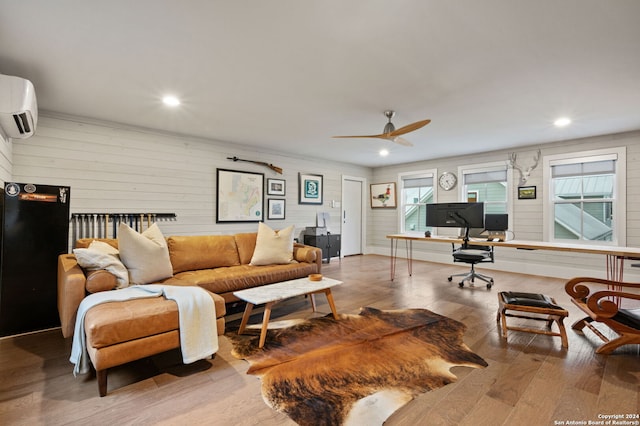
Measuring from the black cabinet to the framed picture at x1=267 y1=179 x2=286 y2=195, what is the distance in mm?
1090

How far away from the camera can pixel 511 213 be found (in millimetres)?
5586

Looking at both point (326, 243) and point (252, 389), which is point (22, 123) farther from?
point (326, 243)

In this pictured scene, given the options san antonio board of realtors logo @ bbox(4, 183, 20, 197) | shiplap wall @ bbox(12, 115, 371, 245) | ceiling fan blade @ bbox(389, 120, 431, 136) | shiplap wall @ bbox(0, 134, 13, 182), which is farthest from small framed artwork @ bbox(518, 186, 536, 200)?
shiplap wall @ bbox(0, 134, 13, 182)

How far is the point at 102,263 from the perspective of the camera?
2.47m

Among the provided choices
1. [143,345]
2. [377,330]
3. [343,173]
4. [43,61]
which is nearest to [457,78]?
[377,330]

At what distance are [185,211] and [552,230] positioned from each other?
623cm

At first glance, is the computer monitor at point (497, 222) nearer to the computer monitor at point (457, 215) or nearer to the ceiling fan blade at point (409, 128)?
the computer monitor at point (457, 215)

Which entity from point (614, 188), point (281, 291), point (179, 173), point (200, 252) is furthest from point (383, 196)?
point (281, 291)

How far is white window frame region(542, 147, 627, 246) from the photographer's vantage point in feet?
14.8

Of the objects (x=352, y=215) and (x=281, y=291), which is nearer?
(x=281, y=291)

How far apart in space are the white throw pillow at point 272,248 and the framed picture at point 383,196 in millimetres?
4006

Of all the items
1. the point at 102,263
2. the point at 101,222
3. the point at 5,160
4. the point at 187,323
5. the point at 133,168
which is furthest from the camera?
the point at 133,168

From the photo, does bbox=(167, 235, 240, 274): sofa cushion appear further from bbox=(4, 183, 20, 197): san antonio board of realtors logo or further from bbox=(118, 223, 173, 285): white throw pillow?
bbox=(4, 183, 20, 197): san antonio board of realtors logo

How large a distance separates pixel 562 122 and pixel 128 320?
17.6ft
